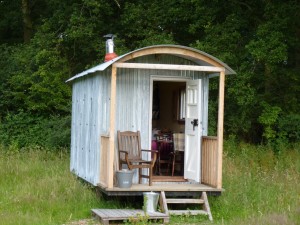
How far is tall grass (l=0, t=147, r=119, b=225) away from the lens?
11008mm

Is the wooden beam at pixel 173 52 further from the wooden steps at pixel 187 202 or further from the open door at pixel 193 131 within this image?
the wooden steps at pixel 187 202

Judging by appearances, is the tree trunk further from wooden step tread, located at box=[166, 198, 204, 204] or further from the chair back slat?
wooden step tread, located at box=[166, 198, 204, 204]

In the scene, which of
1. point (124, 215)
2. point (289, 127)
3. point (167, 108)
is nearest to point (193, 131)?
point (167, 108)

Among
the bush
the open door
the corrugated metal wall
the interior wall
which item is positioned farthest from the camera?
the bush

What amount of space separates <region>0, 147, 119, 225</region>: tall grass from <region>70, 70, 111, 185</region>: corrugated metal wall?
0.36 metres

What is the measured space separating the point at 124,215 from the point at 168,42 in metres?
Answer: 9.67

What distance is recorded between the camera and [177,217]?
448 inches

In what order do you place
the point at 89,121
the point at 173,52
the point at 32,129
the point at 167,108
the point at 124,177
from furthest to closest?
1. the point at 32,129
2. the point at 167,108
3. the point at 89,121
4. the point at 173,52
5. the point at 124,177

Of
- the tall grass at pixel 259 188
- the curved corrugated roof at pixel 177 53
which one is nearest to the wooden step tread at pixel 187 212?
the tall grass at pixel 259 188

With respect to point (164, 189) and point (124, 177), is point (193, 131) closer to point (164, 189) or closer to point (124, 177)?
point (164, 189)

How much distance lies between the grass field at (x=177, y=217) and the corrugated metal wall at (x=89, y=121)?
0.36 m

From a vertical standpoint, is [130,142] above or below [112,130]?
below

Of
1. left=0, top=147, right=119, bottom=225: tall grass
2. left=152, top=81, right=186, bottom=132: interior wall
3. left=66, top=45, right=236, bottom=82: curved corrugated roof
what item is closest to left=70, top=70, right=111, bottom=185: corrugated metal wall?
left=0, top=147, right=119, bottom=225: tall grass

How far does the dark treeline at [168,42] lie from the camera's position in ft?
62.2
